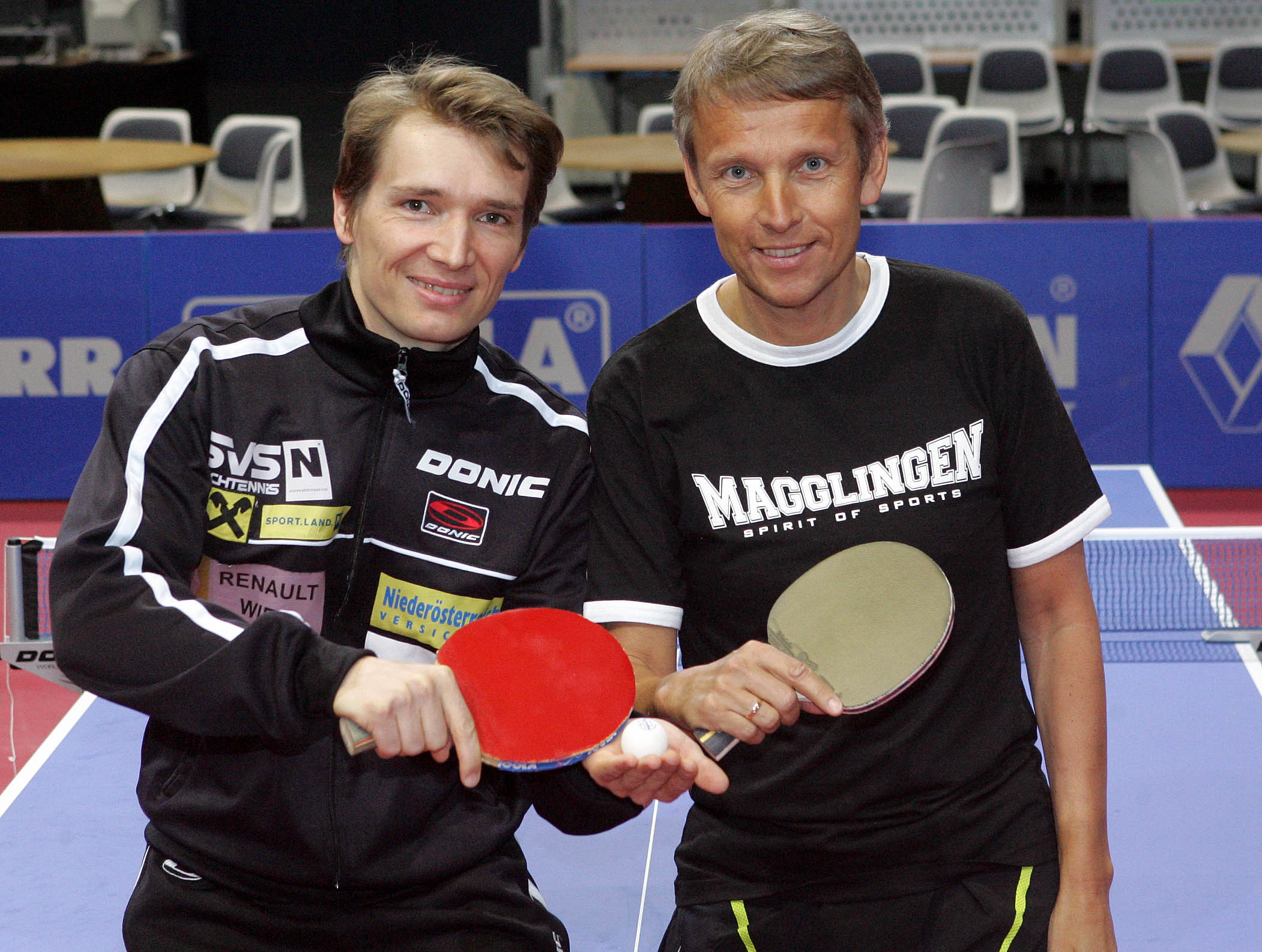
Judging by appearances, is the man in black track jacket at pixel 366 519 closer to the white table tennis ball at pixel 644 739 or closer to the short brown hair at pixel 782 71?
the short brown hair at pixel 782 71

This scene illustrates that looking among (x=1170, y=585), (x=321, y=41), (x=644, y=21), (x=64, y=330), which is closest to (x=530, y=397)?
(x=1170, y=585)

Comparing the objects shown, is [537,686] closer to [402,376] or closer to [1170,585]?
[402,376]

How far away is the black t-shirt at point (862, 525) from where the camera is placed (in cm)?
213

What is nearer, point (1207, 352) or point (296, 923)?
point (296, 923)

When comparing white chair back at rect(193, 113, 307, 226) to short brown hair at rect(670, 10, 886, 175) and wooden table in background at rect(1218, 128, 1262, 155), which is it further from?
short brown hair at rect(670, 10, 886, 175)

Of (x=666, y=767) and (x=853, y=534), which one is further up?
(x=853, y=534)

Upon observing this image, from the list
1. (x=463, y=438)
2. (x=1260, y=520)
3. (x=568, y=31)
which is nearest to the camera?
(x=463, y=438)

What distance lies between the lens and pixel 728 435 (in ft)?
7.10

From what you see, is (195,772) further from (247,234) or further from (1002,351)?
(247,234)

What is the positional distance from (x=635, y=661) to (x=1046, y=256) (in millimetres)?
5252

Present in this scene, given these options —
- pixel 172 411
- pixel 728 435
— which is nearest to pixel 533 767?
pixel 728 435

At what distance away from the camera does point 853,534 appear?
2.13 metres

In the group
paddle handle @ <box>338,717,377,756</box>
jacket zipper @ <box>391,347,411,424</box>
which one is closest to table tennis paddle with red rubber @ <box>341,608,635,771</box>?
paddle handle @ <box>338,717,377,756</box>

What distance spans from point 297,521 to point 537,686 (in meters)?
0.56
